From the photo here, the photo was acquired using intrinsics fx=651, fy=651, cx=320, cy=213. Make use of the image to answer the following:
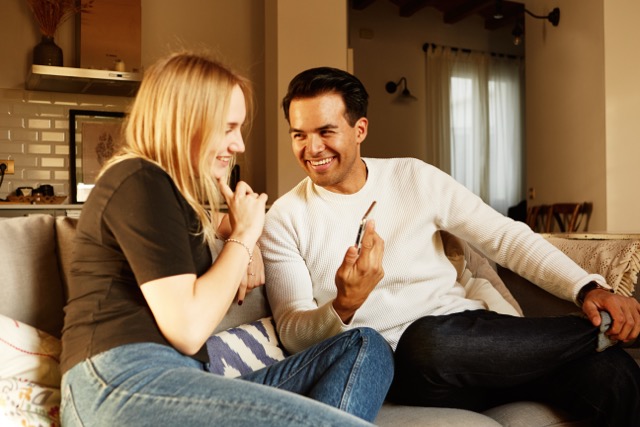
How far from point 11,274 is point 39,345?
0.22 m

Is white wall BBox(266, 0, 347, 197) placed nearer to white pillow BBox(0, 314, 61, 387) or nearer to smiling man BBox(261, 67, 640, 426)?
smiling man BBox(261, 67, 640, 426)

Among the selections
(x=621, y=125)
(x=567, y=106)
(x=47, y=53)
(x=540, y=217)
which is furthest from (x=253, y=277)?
(x=540, y=217)

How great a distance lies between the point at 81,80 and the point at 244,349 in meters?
3.22

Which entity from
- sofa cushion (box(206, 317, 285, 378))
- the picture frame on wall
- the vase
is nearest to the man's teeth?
sofa cushion (box(206, 317, 285, 378))

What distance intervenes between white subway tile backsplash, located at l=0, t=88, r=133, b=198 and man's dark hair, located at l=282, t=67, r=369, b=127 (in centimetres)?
314

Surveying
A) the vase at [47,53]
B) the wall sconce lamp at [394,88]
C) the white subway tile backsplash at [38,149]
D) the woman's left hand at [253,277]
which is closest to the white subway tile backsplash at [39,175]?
the white subway tile backsplash at [38,149]

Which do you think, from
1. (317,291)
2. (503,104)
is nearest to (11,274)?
(317,291)

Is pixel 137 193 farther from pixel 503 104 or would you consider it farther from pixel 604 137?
pixel 503 104

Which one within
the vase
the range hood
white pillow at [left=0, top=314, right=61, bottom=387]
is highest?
the vase

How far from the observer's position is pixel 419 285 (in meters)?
1.80

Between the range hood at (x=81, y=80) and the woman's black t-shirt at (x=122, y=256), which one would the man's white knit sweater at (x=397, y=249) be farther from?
the range hood at (x=81, y=80)

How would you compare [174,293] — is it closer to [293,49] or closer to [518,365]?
[518,365]

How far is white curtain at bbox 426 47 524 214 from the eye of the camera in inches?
273

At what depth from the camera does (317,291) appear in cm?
181
